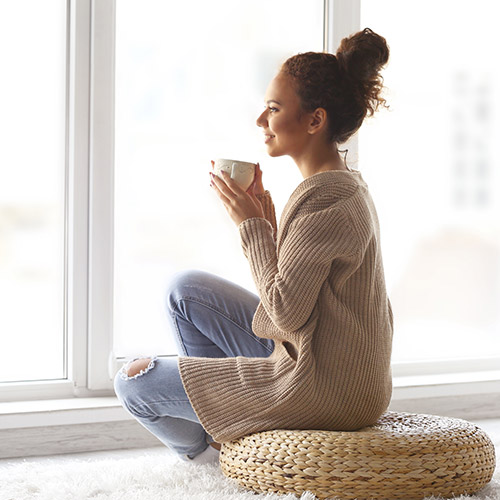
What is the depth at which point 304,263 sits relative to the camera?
4.94 ft

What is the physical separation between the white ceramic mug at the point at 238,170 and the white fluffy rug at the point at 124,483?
0.66 m

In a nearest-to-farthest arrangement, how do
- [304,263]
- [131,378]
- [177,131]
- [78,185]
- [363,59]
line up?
1. [304,263]
2. [363,59]
3. [131,378]
4. [78,185]
5. [177,131]

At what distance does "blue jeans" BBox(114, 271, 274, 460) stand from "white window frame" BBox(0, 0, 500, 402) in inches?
18.7

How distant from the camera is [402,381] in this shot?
2.62m

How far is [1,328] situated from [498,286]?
1844mm

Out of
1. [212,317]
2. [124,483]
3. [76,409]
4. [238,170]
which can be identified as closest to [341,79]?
[238,170]

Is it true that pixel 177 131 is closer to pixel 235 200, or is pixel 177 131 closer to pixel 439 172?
pixel 235 200

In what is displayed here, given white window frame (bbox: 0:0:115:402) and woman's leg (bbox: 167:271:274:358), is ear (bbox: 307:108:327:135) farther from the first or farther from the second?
white window frame (bbox: 0:0:115:402)

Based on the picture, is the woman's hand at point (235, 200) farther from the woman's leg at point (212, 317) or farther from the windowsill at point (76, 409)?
the windowsill at point (76, 409)

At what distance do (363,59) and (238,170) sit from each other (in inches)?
14.1

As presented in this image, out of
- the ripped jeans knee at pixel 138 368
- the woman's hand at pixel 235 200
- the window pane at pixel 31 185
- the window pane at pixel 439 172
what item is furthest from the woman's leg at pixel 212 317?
the window pane at pixel 439 172

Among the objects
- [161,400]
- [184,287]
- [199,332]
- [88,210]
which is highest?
[88,210]

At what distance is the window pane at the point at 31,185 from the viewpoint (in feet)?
7.41

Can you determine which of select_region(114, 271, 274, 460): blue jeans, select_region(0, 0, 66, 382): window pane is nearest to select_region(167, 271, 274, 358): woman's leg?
select_region(114, 271, 274, 460): blue jeans
